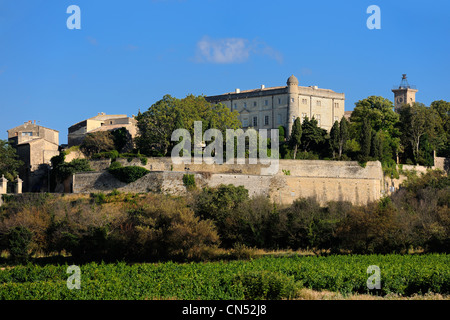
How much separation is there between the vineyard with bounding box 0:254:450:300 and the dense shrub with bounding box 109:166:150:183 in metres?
14.0

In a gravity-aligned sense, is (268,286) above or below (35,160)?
below

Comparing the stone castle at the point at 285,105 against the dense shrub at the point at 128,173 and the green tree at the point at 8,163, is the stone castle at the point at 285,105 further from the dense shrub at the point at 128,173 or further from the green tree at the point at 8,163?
the green tree at the point at 8,163

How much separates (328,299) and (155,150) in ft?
97.6

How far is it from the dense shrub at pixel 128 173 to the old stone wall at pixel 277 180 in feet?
1.09

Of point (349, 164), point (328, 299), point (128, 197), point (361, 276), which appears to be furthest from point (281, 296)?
point (349, 164)

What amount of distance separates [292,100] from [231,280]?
1382 inches

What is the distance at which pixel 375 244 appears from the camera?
38.2 m

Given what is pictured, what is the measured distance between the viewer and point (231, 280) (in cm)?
2778

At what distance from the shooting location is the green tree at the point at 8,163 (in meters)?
51.5

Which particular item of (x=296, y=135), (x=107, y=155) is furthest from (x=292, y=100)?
(x=107, y=155)

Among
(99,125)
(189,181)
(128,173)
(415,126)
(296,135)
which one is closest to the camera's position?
(128,173)

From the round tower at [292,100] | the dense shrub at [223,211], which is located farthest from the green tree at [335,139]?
the dense shrub at [223,211]

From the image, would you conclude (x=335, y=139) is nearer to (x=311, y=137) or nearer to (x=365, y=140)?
(x=311, y=137)

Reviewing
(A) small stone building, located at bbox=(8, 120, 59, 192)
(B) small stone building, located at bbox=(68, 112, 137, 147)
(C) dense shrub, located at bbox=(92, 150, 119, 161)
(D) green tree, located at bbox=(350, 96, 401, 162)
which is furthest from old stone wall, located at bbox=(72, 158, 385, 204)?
(B) small stone building, located at bbox=(68, 112, 137, 147)
